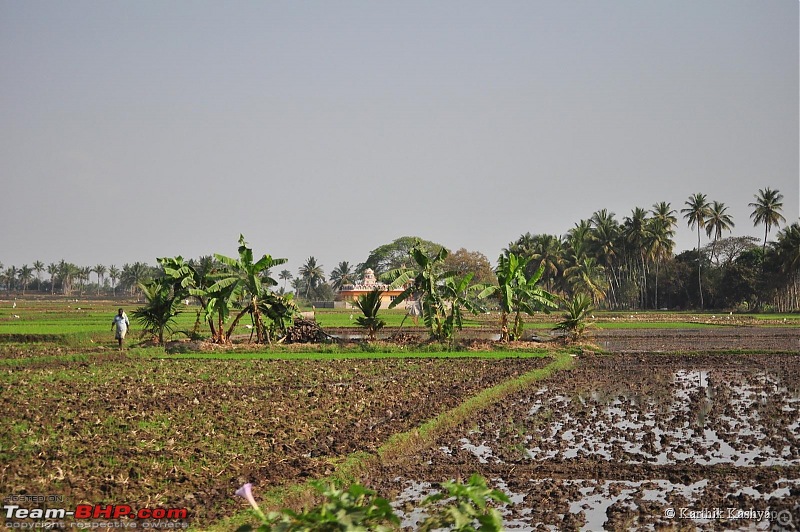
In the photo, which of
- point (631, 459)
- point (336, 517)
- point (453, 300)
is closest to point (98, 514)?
point (336, 517)

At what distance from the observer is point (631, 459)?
27.9ft

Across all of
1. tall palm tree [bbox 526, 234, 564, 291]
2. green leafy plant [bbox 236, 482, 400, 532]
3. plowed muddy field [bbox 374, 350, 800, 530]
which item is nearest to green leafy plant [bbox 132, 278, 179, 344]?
plowed muddy field [bbox 374, 350, 800, 530]

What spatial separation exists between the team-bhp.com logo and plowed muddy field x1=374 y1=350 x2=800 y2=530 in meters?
1.85

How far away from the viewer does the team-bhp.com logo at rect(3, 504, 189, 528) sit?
5527 mm

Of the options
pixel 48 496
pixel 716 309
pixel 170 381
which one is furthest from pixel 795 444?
pixel 716 309

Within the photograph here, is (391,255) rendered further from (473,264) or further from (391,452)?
(391,452)

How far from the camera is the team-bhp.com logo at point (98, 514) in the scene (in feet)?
18.1

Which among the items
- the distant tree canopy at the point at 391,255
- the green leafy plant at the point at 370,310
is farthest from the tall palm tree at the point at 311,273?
the green leafy plant at the point at 370,310

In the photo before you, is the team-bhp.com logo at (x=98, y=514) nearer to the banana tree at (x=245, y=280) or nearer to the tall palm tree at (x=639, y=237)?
the banana tree at (x=245, y=280)

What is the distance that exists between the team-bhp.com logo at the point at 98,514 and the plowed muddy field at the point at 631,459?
185 cm

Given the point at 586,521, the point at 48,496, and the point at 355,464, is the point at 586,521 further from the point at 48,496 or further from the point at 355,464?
the point at 48,496

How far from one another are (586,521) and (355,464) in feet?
7.92

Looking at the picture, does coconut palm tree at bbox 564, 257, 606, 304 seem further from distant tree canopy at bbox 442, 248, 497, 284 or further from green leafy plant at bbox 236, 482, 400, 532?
green leafy plant at bbox 236, 482, 400, 532

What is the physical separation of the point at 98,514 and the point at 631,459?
539 centimetres
